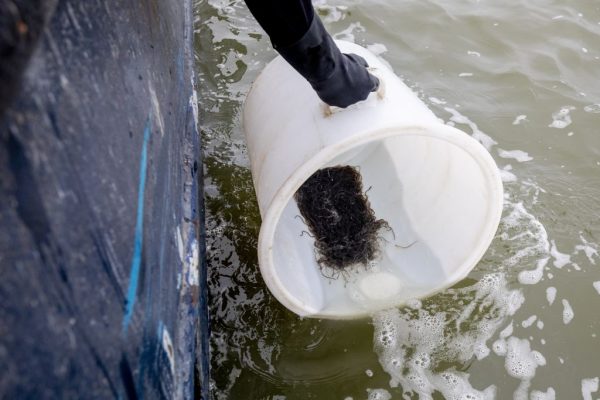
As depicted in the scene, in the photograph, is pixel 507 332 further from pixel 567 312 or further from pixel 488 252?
pixel 488 252

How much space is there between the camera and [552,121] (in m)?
2.83

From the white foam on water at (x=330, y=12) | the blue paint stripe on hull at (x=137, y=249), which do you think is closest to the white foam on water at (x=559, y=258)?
the blue paint stripe on hull at (x=137, y=249)

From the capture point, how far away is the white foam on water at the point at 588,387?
1872 mm

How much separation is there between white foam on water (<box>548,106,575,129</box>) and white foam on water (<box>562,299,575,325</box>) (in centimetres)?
110

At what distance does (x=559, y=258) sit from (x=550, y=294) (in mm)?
202

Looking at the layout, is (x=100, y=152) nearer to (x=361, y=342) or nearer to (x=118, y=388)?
(x=118, y=388)

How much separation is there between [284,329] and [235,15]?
2.48m

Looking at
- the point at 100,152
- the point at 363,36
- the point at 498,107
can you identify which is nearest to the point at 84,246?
the point at 100,152

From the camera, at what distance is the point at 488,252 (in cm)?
230

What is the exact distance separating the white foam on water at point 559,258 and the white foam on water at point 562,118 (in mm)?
830

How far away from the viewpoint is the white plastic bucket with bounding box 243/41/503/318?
5.45 ft

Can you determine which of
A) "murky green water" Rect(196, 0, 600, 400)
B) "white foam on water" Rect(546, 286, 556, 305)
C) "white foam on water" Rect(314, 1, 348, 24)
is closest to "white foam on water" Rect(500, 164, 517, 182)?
"murky green water" Rect(196, 0, 600, 400)

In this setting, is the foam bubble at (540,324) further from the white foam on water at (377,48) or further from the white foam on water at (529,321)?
the white foam on water at (377,48)

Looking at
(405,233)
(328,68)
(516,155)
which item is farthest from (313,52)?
(516,155)
